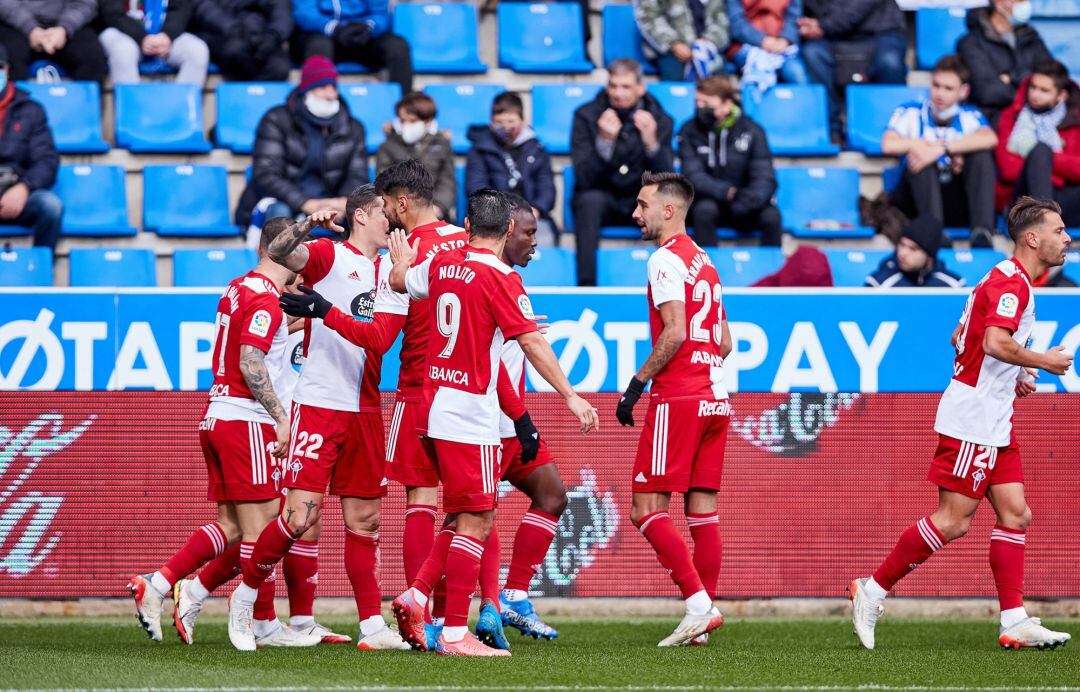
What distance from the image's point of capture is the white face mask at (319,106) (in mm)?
12062

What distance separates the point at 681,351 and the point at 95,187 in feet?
21.8

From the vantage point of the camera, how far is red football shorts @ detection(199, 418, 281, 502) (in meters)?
7.64

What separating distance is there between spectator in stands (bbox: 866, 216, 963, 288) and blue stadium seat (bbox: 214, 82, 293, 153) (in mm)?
5600

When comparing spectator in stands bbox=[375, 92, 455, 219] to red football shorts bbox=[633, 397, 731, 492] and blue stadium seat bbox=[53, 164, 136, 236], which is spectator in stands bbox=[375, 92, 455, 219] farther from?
red football shorts bbox=[633, 397, 731, 492]

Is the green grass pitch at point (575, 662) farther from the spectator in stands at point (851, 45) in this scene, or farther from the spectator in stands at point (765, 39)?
the spectator in stands at point (851, 45)

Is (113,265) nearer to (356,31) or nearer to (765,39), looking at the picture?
(356,31)

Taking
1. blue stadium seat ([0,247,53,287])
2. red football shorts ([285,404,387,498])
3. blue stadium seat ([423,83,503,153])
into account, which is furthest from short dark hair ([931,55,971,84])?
blue stadium seat ([0,247,53,287])

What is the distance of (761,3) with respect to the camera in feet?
45.5

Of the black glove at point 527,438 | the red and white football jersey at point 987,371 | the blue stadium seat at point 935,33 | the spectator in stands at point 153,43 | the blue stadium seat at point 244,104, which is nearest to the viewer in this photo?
the black glove at point 527,438

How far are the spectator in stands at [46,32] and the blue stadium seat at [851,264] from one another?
6.77 meters

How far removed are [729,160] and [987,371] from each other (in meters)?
5.01

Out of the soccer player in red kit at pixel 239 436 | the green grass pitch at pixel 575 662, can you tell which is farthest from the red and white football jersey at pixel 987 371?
the soccer player in red kit at pixel 239 436

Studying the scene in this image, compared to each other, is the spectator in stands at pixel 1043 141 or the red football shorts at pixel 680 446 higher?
the spectator in stands at pixel 1043 141

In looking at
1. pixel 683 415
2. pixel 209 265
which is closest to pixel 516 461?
pixel 683 415
